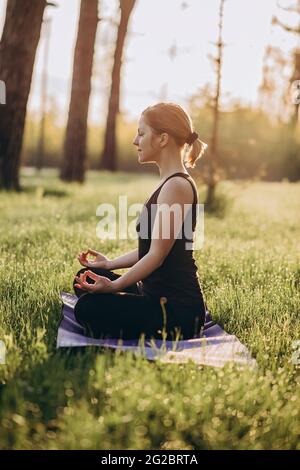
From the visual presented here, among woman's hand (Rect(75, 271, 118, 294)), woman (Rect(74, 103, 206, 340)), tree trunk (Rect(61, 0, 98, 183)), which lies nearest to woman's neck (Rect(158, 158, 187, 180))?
woman (Rect(74, 103, 206, 340))

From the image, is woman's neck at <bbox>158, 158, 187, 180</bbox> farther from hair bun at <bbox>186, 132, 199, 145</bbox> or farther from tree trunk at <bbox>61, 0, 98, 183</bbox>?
tree trunk at <bbox>61, 0, 98, 183</bbox>

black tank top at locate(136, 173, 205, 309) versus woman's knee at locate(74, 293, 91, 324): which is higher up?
black tank top at locate(136, 173, 205, 309)

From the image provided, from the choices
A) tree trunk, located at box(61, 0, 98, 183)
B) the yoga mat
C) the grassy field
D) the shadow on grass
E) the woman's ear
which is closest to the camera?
the grassy field

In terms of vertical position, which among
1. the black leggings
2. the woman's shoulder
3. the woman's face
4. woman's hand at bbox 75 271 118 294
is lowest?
the black leggings

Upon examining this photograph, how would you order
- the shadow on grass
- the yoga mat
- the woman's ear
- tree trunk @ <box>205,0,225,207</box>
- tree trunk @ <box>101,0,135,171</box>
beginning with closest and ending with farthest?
the yoga mat → the woman's ear → tree trunk @ <box>205,0,225,207</box> → the shadow on grass → tree trunk @ <box>101,0,135,171</box>

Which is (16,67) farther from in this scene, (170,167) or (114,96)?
(114,96)

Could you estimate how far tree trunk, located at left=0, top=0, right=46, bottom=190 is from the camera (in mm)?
10633

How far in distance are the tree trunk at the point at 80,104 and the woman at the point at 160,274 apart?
12367 millimetres

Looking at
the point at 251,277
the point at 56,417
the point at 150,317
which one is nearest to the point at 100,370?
the point at 56,417

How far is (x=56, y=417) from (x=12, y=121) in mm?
9238

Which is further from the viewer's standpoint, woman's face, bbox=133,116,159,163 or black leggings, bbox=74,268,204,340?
woman's face, bbox=133,116,159,163

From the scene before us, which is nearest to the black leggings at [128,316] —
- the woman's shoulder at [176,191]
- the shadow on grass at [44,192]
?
the woman's shoulder at [176,191]

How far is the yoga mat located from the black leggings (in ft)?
0.20

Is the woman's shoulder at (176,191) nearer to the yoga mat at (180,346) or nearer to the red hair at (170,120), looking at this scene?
the red hair at (170,120)
